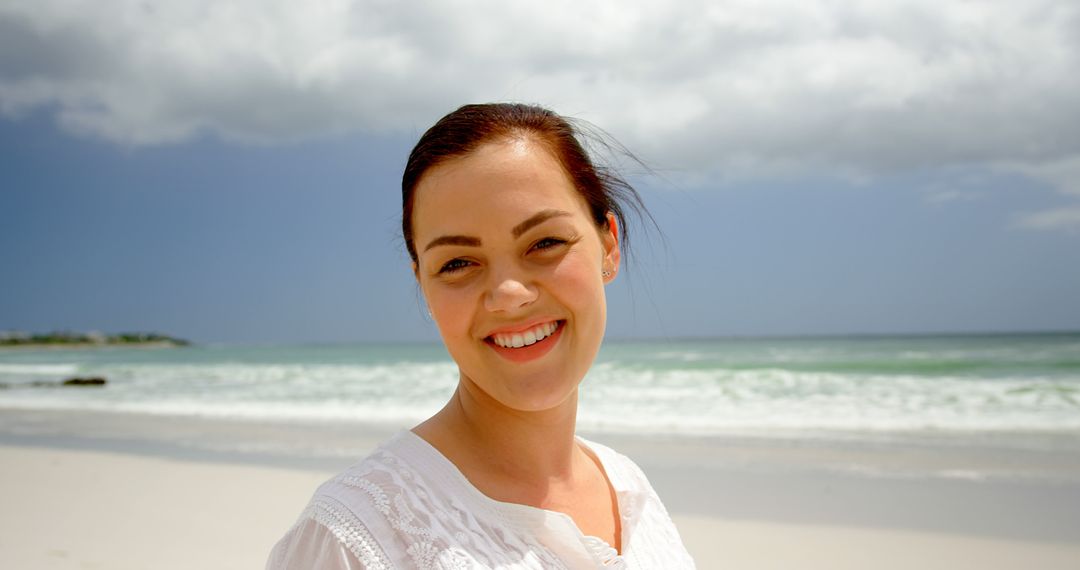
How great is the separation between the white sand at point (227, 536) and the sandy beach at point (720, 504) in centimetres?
2

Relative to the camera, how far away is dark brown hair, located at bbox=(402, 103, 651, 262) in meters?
1.57

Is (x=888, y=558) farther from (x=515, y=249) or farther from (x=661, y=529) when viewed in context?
(x=515, y=249)

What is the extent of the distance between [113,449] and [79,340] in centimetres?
9084

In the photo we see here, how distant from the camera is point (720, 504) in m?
6.23

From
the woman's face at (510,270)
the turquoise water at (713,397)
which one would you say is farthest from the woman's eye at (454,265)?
the turquoise water at (713,397)

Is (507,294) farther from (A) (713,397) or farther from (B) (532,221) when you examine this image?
(A) (713,397)

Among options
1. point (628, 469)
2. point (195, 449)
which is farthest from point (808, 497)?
point (195, 449)

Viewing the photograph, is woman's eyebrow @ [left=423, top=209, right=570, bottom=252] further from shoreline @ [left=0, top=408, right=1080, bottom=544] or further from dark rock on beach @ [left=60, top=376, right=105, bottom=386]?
dark rock on beach @ [left=60, top=376, right=105, bottom=386]

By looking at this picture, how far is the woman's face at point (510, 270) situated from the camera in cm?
152

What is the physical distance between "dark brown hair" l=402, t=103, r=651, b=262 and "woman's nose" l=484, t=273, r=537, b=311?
262 mm

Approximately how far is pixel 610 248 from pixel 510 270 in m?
0.48

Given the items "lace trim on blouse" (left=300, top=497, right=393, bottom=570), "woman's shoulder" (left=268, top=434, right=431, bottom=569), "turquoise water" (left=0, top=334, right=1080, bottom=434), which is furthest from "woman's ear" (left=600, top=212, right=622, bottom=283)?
"turquoise water" (left=0, top=334, right=1080, bottom=434)

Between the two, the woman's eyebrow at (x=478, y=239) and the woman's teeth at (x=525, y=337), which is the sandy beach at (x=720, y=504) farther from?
the woman's eyebrow at (x=478, y=239)

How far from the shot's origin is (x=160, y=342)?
332 feet
